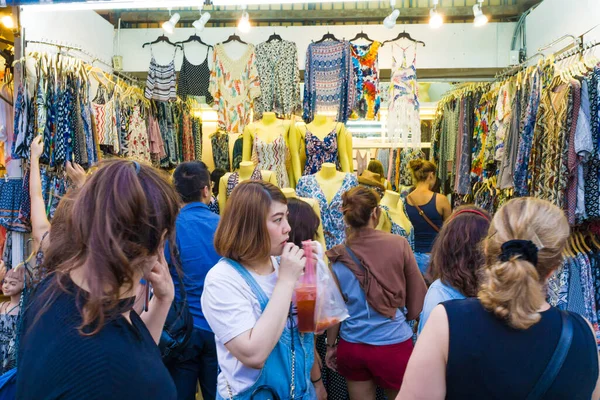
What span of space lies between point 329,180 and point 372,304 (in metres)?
1.60

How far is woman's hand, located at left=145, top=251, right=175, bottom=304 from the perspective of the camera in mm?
1446

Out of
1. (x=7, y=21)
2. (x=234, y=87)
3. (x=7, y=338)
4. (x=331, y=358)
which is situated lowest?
(x=7, y=338)

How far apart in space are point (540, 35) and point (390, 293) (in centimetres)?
432

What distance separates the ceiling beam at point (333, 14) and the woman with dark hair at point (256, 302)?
500 centimetres

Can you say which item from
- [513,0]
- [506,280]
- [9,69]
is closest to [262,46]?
→ [9,69]

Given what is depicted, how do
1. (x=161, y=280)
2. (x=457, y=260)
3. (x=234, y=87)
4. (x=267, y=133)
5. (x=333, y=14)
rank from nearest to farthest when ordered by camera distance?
(x=161, y=280) → (x=457, y=260) → (x=267, y=133) → (x=234, y=87) → (x=333, y=14)

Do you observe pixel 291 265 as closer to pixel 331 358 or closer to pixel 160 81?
pixel 331 358

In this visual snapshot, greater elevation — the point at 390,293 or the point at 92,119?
the point at 92,119

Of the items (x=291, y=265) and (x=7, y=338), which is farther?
(x=7, y=338)

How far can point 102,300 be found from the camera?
3.57 ft

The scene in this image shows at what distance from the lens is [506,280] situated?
1.36 metres

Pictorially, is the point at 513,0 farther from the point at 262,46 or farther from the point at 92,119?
the point at 92,119

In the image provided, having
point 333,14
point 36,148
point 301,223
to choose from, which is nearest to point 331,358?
point 301,223

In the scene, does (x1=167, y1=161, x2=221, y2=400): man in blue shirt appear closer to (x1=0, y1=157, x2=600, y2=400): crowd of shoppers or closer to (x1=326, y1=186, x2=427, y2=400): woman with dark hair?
(x1=0, y1=157, x2=600, y2=400): crowd of shoppers
